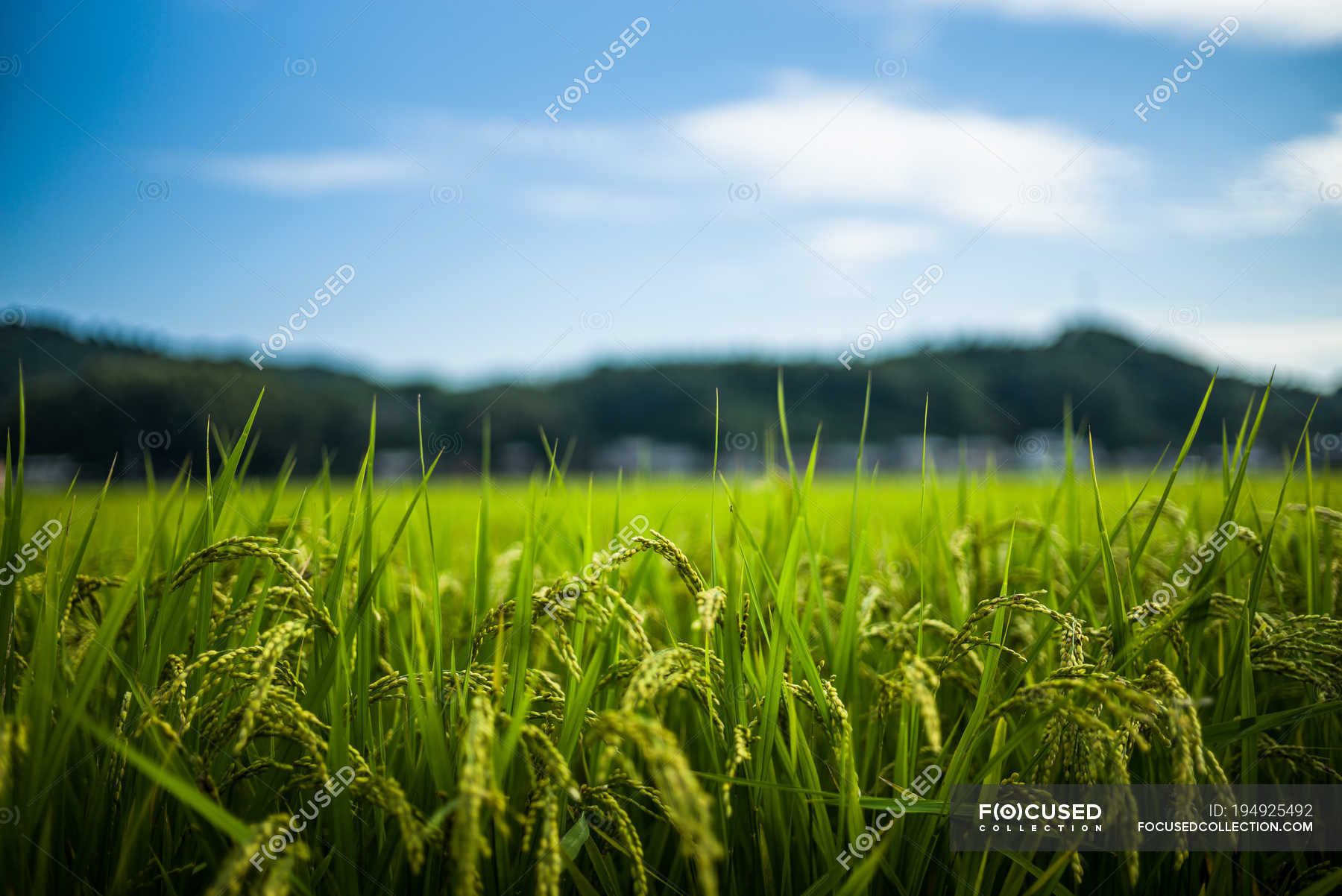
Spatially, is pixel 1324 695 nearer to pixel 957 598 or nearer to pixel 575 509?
pixel 957 598

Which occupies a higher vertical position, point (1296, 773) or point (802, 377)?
point (802, 377)

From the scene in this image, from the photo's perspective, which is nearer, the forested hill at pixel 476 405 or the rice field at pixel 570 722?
the rice field at pixel 570 722

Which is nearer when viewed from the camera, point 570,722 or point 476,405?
point 570,722

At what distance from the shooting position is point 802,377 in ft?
98.3

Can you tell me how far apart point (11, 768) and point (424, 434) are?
108cm

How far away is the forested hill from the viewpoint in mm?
2152

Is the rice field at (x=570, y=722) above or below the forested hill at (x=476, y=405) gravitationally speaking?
below

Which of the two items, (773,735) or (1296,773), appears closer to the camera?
(773,735)

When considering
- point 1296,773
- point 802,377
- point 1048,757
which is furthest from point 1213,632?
point 802,377

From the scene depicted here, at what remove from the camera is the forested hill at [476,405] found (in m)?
2.15

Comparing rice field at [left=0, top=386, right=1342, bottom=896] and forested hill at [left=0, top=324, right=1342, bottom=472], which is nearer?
rice field at [left=0, top=386, right=1342, bottom=896]

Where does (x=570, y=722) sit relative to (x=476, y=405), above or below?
below

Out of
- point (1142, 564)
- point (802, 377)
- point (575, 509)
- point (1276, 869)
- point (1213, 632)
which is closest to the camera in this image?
point (1276, 869)

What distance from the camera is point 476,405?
2367cm
